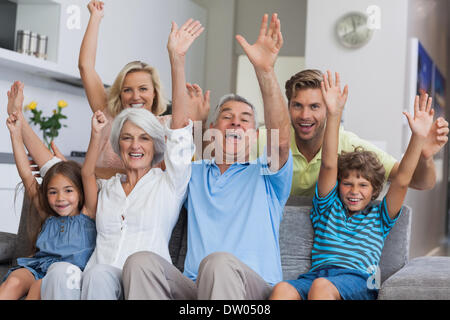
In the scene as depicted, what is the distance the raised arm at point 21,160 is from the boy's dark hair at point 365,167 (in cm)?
118

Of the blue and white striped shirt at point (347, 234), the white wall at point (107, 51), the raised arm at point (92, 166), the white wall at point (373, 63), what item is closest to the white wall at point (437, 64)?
the white wall at point (373, 63)

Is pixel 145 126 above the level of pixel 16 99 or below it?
below

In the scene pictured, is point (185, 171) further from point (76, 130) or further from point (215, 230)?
point (76, 130)

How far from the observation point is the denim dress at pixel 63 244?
2.03 m

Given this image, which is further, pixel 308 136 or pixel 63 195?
pixel 308 136

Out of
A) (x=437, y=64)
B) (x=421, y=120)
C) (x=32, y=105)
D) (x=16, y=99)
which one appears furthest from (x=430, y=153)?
(x=437, y=64)

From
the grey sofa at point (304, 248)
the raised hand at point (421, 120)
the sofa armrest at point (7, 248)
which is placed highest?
the raised hand at point (421, 120)

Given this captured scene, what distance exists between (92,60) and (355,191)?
144 cm

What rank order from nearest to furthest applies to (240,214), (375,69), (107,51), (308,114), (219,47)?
(240,214) → (308,114) → (375,69) → (107,51) → (219,47)

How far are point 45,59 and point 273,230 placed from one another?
8.74 ft

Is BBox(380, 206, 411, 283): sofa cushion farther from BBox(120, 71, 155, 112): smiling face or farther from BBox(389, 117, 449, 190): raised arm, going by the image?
BBox(120, 71, 155, 112): smiling face

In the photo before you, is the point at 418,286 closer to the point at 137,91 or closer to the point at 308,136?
the point at 308,136

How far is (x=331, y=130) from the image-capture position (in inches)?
76.0

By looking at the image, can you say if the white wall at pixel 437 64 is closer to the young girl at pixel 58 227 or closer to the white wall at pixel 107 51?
the white wall at pixel 107 51
